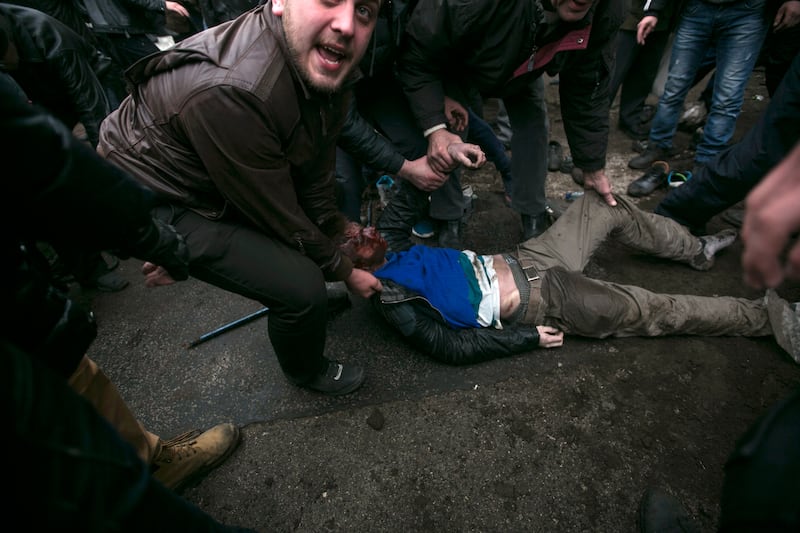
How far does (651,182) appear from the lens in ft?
12.1

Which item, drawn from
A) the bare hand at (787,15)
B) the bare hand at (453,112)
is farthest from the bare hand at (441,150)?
the bare hand at (787,15)

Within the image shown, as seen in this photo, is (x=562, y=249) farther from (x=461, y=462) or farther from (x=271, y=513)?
(x=271, y=513)

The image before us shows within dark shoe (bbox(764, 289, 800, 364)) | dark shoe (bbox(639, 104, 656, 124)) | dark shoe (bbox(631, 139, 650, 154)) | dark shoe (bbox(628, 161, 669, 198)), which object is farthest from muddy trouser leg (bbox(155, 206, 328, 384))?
dark shoe (bbox(639, 104, 656, 124))

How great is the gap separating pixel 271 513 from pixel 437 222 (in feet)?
7.45

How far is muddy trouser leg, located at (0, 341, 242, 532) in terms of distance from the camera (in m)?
0.66

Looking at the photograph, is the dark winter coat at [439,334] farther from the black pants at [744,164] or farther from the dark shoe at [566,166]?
the dark shoe at [566,166]

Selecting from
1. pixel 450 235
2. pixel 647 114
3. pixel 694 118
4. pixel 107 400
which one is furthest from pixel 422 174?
pixel 647 114

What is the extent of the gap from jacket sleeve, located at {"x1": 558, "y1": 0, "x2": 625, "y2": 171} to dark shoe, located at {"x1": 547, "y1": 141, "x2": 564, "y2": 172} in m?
1.40

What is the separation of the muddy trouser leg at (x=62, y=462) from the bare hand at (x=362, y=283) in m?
1.34

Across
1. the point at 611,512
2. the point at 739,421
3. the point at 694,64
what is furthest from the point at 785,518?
the point at 694,64

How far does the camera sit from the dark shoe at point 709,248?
2.79m

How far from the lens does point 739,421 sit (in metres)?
2.01

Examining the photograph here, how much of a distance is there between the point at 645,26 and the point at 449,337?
3.39m

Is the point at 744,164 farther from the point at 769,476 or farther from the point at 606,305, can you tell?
the point at 769,476
